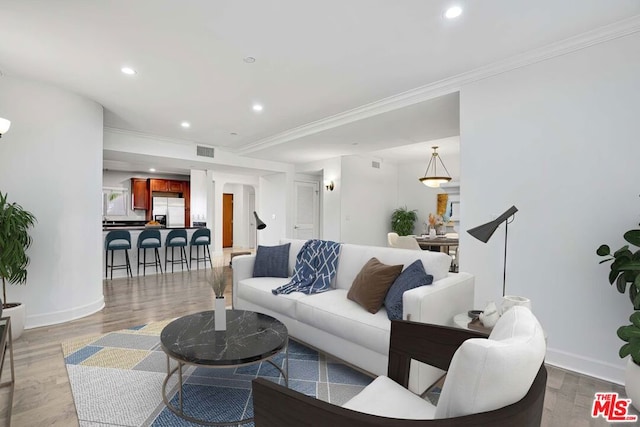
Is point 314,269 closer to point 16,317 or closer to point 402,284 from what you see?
point 402,284

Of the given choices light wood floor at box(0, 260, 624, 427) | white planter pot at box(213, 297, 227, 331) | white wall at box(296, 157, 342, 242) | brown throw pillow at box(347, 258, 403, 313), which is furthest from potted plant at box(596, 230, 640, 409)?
white wall at box(296, 157, 342, 242)

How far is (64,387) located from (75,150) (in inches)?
107

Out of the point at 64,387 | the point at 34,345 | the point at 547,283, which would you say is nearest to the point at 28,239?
the point at 34,345

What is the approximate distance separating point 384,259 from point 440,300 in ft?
2.44

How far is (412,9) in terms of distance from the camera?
7.34ft

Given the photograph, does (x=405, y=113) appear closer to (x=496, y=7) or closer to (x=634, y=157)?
(x=496, y=7)

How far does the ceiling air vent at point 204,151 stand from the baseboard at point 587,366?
20.0ft

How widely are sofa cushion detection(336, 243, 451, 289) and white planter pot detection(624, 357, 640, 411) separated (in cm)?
119

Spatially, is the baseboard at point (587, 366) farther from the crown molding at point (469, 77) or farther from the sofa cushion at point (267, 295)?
the crown molding at point (469, 77)

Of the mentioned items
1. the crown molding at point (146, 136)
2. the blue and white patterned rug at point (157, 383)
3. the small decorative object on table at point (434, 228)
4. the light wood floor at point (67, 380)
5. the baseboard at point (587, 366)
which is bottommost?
the light wood floor at point (67, 380)

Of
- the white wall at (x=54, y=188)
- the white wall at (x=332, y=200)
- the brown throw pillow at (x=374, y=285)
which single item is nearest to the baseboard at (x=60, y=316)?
the white wall at (x=54, y=188)

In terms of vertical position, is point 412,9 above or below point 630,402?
above

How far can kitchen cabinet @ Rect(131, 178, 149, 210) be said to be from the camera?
356 inches

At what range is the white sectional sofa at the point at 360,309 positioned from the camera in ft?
6.60
